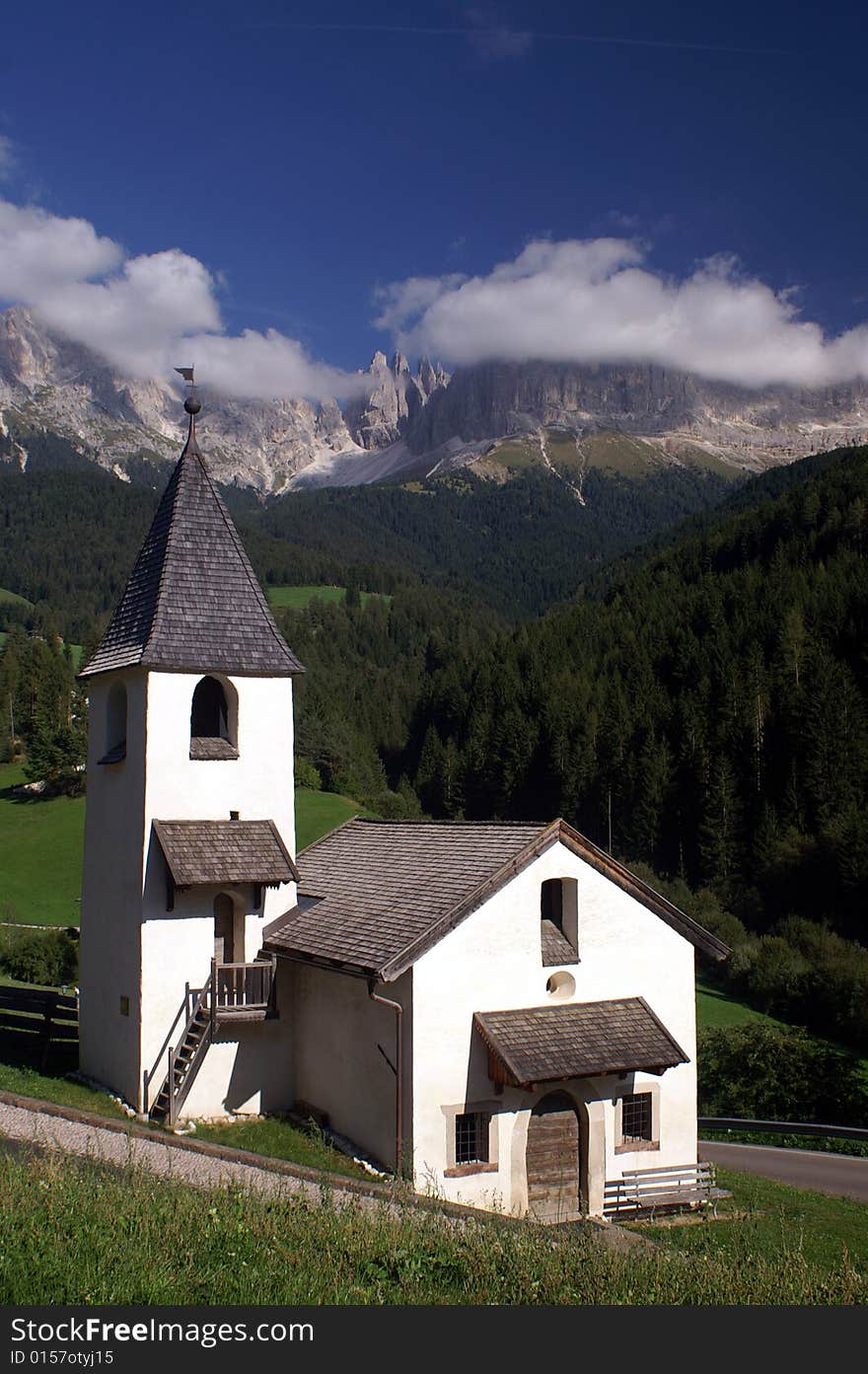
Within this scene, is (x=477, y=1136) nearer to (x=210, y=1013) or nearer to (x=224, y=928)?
(x=210, y=1013)

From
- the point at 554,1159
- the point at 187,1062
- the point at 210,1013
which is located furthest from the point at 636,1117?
the point at 187,1062

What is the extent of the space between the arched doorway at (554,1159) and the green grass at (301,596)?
164019 millimetres

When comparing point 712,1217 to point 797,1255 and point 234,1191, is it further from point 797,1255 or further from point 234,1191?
point 234,1191

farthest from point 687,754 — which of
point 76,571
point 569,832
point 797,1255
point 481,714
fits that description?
point 76,571

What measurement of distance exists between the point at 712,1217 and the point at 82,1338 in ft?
50.5

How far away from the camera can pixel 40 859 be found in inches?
2862

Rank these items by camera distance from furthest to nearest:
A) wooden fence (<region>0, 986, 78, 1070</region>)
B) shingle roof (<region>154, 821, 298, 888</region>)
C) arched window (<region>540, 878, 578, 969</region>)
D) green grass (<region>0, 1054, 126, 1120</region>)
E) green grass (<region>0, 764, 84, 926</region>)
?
green grass (<region>0, 764, 84, 926</region>)
wooden fence (<region>0, 986, 78, 1070</region>)
shingle roof (<region>154, 821, 298, 888</region>)
green grass (<region>0, 1054, 126, 1120</region>)
arched window (<region>540, 878, 578, 969</region>)

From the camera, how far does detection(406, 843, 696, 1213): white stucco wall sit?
750 inches

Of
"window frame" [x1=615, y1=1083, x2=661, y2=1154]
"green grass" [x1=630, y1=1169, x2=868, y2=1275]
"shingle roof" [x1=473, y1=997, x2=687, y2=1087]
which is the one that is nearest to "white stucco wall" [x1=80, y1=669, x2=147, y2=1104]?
"shingle roof" [x1=473, y1=997, x2=687, y2=1087]

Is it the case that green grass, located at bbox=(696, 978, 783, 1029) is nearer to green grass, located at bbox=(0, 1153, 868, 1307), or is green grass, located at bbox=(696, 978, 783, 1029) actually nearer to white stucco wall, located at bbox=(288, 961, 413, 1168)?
white stucco wall, located at bbox=(288, 961, 413, 1168)

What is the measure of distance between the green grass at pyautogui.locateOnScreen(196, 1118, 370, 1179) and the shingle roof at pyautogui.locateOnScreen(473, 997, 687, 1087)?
126 inches

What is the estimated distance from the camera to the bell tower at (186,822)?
2192 centimetres

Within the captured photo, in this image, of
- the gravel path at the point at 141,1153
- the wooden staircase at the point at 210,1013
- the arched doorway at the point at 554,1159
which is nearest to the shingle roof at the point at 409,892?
the wooden staircase at the point at 210,1013

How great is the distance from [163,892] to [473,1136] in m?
7.64
